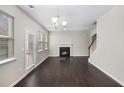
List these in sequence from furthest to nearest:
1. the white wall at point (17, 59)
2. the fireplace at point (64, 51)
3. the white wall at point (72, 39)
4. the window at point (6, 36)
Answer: the fireplace at point (64, 51)
the white wall at point (72, 39)
the window at point (6, 36)
the white wall at point (17, 59)

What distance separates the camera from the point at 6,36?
3.32 meters

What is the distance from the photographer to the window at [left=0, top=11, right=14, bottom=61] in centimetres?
317

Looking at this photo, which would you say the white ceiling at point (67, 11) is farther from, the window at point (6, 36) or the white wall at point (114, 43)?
the window at point (6, 36)

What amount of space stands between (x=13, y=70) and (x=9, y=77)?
12.9 inches

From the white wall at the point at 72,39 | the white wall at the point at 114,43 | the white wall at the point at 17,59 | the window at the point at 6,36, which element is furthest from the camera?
the white wall at the point at 72,39

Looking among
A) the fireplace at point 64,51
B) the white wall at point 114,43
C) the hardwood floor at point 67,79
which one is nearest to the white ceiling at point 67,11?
the white wall at point 114,43

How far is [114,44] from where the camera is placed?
13.8 ft

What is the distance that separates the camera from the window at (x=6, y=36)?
10.4ft

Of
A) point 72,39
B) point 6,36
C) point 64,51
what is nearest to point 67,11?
point 6,36

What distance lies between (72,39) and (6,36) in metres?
9.18

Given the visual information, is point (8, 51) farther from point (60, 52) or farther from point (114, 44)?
point (60, 52)

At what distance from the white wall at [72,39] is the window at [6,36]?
847 cm

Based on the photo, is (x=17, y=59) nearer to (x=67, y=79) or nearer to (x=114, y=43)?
(x=67, y=79)

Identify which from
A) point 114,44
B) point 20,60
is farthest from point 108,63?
point 20,60
